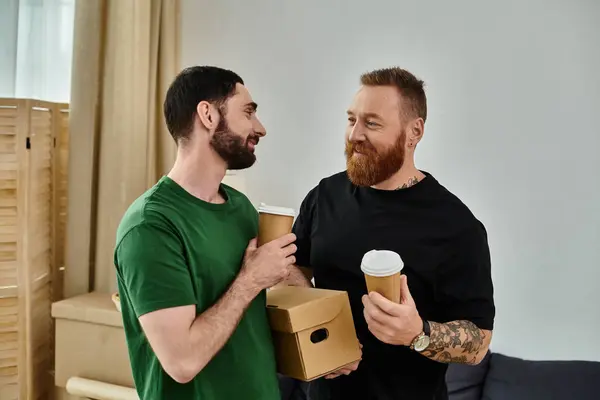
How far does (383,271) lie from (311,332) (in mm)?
251

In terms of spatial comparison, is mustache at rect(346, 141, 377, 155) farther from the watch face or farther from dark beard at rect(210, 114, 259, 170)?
the watch face

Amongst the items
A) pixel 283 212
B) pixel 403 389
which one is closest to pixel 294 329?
pixel 283 212

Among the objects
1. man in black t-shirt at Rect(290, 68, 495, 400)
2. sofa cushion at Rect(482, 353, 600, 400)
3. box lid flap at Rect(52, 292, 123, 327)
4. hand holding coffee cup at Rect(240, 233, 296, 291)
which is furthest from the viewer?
box lid flap at Rect(52, 292, 123, 327)

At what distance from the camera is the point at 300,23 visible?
279cm

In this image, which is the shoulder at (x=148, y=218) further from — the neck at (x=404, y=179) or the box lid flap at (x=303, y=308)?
the neck at (x=404, y=179)

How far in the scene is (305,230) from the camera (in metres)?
1.80

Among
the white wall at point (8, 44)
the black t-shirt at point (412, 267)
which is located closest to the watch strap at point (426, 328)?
the black t-shirt at point (412, 267)

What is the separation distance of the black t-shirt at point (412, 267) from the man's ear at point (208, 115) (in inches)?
18.0

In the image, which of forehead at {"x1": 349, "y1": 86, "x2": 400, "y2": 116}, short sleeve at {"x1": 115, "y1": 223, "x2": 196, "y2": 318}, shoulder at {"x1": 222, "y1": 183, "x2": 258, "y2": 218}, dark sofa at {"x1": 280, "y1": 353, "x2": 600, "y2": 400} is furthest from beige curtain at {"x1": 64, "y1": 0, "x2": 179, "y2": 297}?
short sleeve at {"x1": 115, "y1": 223, "x2": 196, "y2": 318}

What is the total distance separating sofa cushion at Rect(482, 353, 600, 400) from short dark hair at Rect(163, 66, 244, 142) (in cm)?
159

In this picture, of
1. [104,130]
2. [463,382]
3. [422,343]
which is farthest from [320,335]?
[104,130]

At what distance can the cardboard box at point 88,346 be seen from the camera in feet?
Answer: 7.84

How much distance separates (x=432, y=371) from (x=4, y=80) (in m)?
1.91

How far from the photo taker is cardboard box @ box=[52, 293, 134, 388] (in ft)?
7.84
